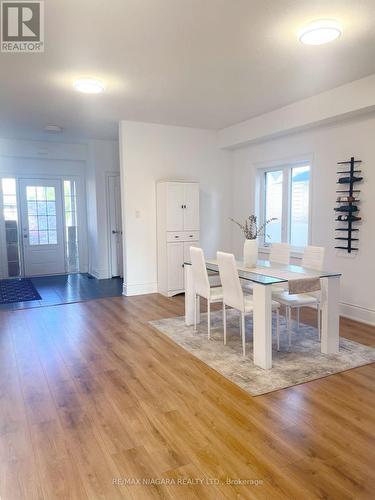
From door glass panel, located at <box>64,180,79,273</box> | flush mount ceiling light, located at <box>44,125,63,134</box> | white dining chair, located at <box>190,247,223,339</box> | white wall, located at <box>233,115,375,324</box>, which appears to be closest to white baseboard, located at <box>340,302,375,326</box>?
white wall, located at <box>233,115,375,324</box>

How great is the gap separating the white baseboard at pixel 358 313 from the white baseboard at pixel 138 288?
290 centimetres

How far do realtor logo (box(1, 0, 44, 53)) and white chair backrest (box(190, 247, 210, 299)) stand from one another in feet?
7.56

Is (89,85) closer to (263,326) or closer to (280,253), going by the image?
(280,253)

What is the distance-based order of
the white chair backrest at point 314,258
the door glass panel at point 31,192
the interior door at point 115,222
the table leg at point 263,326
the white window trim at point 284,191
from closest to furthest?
the table leg at point 263,326 < the white chair backrest at point 314,258 < the white window trim at point 284,191 < the interior door at point 115,222 < the door glass panel at point 31,192

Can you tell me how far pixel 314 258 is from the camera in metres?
3.95

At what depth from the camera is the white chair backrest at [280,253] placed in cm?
430

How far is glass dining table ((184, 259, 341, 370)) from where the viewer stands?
304 cm

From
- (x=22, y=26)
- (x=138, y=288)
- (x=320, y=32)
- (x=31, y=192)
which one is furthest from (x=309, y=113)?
(x=31, y=192)

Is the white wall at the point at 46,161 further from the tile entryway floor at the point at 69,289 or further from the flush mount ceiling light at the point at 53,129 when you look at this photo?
the flush mount ceiling light at the point at 53,129

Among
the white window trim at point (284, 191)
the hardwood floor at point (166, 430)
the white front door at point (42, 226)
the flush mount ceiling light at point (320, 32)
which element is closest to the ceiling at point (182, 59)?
the flush mount ceiling light at point (320, 32)

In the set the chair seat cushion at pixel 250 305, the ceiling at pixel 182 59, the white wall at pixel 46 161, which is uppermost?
the ceiling at pixel 182 59

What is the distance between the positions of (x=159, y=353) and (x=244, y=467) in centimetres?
166

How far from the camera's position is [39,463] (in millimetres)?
1964

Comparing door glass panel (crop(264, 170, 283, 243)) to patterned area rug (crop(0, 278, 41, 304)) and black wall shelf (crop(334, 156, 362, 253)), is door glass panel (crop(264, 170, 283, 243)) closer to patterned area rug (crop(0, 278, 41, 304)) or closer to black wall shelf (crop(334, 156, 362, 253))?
black wall shelf (crop(334, 156, 362, 253))
